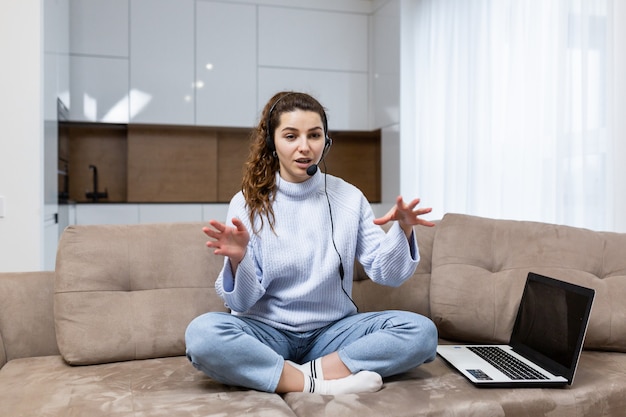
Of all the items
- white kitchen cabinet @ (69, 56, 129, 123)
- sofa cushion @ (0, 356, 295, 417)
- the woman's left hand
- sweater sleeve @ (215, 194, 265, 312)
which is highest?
white kitchen cabinet @ (69, 56, 129, 123)

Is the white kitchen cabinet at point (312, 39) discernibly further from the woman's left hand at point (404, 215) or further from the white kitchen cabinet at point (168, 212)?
the woman's left hand at point (404, 215)

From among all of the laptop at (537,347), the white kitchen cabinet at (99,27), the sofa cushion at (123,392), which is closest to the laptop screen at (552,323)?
the laptop at (537,347)

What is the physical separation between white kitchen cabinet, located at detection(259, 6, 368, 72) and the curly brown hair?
264cm

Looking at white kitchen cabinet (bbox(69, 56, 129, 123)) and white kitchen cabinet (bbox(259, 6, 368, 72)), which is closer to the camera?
white kitchen cabinet (bbox(69, 56, 129, 123))

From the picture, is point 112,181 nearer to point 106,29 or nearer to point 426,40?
point 106,29

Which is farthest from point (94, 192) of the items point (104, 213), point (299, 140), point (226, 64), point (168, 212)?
point (299, 140)

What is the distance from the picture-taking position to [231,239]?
1470 mm

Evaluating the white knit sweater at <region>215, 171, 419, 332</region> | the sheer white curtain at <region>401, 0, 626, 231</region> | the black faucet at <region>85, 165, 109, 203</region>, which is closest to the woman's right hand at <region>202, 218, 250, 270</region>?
the white knit sweater at <region>215, 171, 419, 332</region>

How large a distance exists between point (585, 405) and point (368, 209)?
78 centimetres

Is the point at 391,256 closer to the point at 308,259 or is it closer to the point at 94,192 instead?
the point at 308,259

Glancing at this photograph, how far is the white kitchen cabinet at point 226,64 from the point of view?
4.23m

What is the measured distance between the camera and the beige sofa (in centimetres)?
138

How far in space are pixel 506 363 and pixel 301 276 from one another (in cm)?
60

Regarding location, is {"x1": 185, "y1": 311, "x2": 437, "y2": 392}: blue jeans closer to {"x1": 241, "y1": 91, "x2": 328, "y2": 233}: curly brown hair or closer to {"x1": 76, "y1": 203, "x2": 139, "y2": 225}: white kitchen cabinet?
{"x1": 241, "y1": 91, "x2": 328, "y2": 233}: curly brown hair
